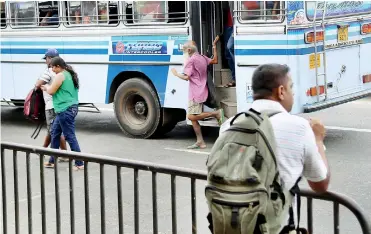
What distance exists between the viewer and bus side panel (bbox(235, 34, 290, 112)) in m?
9.97

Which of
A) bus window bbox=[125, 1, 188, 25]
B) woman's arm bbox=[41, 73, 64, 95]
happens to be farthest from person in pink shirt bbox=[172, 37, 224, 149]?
woman's arm bbox=[41, 73, 64, 95]

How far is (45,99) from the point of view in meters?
10.0

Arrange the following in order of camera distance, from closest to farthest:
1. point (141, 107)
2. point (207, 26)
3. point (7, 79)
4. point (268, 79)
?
point (268, 79) → point (207, 26) → point (141, 107) → point (7, 79)

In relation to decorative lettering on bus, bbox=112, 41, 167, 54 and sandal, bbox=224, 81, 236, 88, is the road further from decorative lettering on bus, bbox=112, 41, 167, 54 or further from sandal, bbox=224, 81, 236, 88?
decorative lettering on bus, bbox=112, 41, 167, 54

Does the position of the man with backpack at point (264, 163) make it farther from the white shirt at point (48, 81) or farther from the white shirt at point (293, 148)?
the white shirt at point (48, 81)

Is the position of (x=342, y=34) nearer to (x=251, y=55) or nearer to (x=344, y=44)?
(x=344, y=44)

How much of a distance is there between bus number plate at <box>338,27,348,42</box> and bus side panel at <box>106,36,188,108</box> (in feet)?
7.54

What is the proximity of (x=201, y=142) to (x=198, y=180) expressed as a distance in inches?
267

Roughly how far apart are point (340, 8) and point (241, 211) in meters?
8.19

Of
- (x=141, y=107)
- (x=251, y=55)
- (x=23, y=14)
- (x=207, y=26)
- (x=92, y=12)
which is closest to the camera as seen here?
(x=251, y=55)

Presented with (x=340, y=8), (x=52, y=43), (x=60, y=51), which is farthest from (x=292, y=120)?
(x=52, y=43)

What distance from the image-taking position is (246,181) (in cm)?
306

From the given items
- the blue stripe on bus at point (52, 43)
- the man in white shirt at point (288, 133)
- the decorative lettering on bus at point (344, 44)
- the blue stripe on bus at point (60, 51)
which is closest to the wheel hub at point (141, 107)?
the blue stripe on bus at point (60, 51)

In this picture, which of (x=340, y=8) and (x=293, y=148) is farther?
(x=340, y=8)
